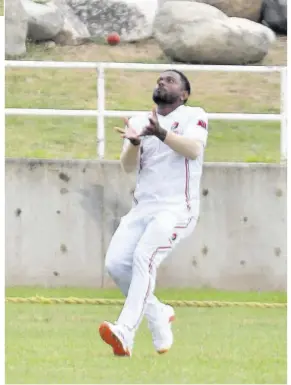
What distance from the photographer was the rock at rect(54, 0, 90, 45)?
2366 centimetres

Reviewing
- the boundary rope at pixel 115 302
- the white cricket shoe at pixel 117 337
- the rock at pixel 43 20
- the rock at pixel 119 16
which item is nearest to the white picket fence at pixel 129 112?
the boundary rope at pixel 115 302

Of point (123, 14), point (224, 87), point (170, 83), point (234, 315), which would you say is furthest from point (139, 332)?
point (123, 14)

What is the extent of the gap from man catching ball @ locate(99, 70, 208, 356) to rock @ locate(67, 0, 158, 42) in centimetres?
1376

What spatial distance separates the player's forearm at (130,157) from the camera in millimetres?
10367

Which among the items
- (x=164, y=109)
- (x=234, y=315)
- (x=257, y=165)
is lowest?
(x=234, y=315)

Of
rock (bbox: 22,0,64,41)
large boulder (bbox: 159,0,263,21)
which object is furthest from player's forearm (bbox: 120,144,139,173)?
large boulder (bbox: 159,0,263,21)

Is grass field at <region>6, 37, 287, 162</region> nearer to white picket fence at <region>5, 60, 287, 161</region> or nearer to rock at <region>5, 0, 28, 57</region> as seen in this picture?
rock at <region>5, 0, 28, 57</region>

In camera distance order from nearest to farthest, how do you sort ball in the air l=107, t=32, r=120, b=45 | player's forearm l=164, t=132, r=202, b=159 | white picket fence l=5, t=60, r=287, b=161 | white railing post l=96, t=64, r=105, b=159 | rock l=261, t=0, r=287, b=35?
1. player's forearm l=164, t=132, r=202, b=159
2. white picket fence l=5, t=60, r=287, b=161
3. white railing post l=96, t=64, r=105, b=159
4. ball in the air l=107, t=32, r=120, b=45
5. rock l=261, t=0, r=287, b=35

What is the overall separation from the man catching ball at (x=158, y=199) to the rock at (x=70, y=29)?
43.5 feet

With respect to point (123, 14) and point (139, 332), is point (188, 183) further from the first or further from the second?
point (123, 14)

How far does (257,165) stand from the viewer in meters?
14.1

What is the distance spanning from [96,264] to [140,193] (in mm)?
3723

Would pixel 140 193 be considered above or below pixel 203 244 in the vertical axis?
above

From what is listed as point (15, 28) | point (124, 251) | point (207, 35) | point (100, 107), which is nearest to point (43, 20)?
point (15, 28)
